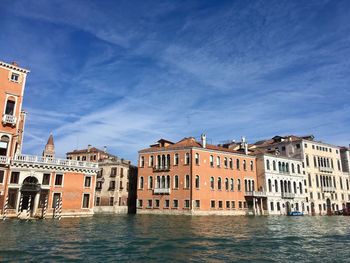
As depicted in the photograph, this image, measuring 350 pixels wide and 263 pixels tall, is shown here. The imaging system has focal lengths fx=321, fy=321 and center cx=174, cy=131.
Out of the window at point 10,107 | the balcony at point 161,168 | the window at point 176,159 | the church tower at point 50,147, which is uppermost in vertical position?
the church tower at point 50,147

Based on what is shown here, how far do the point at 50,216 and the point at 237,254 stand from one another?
2418 centimetres

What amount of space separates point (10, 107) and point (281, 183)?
40727mm

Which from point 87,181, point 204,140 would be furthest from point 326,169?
point 87,181

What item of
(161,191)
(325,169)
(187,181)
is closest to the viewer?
(187,181)

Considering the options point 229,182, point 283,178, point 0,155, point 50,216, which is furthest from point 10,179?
point 283,178

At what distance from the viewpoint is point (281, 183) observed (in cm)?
5200

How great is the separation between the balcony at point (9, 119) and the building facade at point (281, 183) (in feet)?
115

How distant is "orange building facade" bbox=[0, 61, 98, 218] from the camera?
29.6 metres

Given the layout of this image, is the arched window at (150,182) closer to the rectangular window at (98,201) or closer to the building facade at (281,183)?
the rectangular window at (98,201)

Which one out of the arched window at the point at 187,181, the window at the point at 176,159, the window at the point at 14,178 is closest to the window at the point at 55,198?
the window at the point at 14,178

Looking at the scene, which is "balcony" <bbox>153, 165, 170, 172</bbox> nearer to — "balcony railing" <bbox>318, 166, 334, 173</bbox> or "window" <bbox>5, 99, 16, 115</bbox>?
"window" <bbox>5, 99, 16, 115</bbox>

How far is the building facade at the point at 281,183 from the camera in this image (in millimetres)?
49353

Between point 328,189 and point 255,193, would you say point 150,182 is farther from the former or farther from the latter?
point 328,189

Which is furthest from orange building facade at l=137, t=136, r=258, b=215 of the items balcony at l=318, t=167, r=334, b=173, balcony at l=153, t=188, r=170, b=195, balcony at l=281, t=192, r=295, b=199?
balcony at l=318, t=167, r=334, b=173
